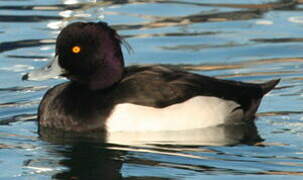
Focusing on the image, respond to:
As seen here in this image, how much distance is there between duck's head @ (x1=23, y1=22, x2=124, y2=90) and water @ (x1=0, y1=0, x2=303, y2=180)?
67cm

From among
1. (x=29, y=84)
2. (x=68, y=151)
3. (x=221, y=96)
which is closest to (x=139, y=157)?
(x=68, y=151)

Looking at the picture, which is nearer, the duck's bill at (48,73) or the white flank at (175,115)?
the white flank at (175,115)

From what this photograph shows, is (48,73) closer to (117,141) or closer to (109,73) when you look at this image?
(109,73)

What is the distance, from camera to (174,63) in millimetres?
13359

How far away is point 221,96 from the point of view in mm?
10609

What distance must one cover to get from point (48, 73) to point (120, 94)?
2.67 ft

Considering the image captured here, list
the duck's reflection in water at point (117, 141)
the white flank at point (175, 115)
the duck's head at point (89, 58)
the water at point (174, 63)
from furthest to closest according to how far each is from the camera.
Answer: the duck's head at point (89, 58), the white flank at point (175, 115), the duck's reflection in water at point (117, 141), the water at point (174, 63)

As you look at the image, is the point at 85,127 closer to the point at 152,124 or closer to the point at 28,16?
the point at 152,124

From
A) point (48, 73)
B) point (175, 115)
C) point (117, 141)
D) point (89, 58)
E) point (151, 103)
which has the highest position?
point (89, 58)

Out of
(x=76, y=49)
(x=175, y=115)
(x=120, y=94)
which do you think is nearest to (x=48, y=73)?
(x=76, y=49)

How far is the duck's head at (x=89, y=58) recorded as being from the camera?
10531mm

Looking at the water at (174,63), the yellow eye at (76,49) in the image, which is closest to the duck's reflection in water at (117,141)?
the water at (174,63)

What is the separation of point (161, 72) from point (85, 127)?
94 cm

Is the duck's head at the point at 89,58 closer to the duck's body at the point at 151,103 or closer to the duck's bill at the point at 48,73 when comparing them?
the duck's bill at the point at 48,73
